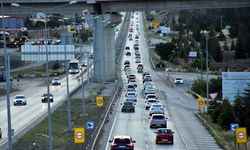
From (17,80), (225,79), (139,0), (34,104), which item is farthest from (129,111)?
(17,80)

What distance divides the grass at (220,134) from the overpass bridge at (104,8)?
36.8 meters

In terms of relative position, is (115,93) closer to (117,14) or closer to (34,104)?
(34,104)

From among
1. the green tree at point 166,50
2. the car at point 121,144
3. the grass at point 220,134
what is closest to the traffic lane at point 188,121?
the grass at point 220,134

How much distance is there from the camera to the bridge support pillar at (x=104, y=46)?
9688 centimetres

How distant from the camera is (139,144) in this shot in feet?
142

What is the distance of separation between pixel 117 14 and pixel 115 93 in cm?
2048

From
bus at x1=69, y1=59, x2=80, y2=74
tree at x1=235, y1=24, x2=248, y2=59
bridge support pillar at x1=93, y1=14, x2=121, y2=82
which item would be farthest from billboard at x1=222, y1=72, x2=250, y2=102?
tree at x1=235, y1=24, x2=248, y2=59

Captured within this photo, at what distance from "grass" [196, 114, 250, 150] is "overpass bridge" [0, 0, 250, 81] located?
36.8m

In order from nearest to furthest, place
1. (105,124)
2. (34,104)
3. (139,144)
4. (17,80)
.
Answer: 1. (139,144)
2. (105,124)
3. (34,104)
4. (17,80)

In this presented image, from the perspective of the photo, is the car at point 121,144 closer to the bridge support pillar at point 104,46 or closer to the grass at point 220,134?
the grass at point 220,134

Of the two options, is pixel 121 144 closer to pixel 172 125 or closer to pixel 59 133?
pixel 59 133

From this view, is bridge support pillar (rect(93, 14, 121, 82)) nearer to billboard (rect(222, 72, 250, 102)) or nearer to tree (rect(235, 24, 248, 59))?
billboard (rect(222, 72, 250, 102))

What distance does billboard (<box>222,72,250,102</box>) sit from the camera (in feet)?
217

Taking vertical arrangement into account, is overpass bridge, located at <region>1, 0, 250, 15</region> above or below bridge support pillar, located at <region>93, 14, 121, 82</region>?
above
